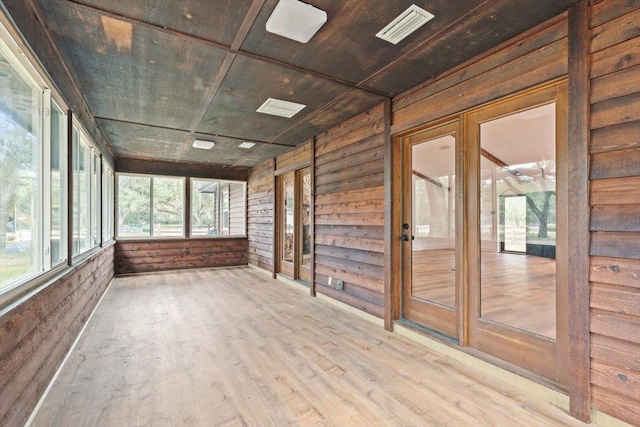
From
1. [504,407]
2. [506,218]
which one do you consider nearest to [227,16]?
[506,218]

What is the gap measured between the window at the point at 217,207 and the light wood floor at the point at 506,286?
5.66m

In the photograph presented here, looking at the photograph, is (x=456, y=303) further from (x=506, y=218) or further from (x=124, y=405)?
(x=124, y=405)

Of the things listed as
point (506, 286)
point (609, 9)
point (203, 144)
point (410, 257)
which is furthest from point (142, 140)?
point (609, 9)

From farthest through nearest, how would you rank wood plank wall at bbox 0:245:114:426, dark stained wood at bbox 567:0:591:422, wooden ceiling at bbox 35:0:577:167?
wooden ceiling at bbox 35:0:577:167
dark stained wood at bbox 567:0:591:422
wood plank wall at bbox 0:245:114:426

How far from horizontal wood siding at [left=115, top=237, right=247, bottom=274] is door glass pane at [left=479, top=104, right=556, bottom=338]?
6.25m

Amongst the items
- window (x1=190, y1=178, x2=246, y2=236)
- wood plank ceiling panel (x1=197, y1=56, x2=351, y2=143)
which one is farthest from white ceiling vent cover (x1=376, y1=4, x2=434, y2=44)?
window (x1=190, y1=178, x2=246, y2=236)

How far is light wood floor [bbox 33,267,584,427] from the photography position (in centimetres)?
186

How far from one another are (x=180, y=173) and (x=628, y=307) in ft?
25.2

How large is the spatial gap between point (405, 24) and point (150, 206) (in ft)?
22.5

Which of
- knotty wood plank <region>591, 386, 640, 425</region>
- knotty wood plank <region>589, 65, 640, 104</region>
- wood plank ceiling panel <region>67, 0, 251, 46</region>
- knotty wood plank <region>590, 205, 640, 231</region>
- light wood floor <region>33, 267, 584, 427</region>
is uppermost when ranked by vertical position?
wood plank ceiling panel <region>67, 0, 251, 46</region>

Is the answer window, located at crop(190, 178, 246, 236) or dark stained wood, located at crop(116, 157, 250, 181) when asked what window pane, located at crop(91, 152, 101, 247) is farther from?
window, located at crop(190, 178, 246, 236)

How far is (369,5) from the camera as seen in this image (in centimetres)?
189

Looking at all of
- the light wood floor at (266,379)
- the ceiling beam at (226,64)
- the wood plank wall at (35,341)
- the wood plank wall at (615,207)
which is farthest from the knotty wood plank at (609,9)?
the wood plank wall at (35,341)

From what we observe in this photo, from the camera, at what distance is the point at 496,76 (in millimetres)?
2355
